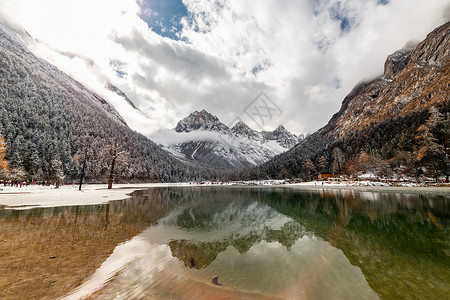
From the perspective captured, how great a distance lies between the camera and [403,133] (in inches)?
3396

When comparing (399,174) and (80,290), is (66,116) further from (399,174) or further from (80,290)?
(399,174)

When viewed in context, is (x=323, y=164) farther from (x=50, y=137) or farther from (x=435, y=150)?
(x=50, y=137)

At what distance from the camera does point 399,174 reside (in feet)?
218

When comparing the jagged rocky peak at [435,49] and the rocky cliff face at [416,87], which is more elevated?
the jagged rocky peak at [435,49]

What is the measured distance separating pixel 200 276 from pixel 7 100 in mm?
113833

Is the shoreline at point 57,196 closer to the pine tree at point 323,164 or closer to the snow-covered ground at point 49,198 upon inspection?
the snow-covered ground at point 49,198

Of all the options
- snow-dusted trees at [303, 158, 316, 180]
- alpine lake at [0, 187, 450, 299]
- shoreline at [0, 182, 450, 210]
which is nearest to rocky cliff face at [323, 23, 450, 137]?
snow-dusted trees at [303, 158, 316, 180]

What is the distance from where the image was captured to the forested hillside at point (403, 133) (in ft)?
Result: 177

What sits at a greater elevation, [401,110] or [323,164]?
[401,110]

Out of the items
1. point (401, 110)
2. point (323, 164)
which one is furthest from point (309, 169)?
point (401, 110)

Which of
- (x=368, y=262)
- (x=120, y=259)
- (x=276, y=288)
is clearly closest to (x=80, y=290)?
(x=120, y=259)

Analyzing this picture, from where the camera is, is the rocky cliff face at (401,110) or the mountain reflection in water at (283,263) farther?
the rocky cliff face at (401,110)

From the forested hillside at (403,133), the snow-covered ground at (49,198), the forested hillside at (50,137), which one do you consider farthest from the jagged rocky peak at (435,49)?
the forested hillside at (50,137)

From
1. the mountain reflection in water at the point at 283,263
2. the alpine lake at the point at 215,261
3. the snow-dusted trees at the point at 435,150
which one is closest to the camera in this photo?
the alpine lake at the point at 215,261
